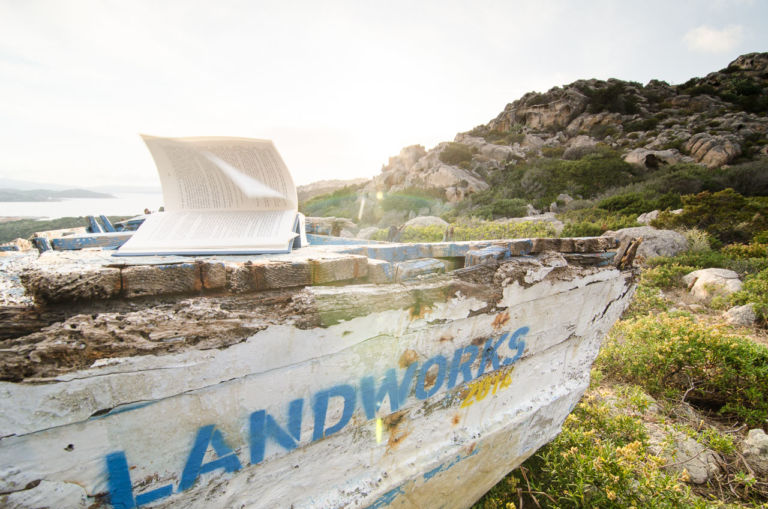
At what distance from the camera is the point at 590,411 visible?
2.46m

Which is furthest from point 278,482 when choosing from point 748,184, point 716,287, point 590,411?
point 748,184

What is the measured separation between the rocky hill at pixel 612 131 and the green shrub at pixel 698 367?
47.0 ft

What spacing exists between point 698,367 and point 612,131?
2675 cm

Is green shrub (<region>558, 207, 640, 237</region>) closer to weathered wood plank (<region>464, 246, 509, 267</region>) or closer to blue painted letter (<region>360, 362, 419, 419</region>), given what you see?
weathered wood plank (<region>464, 246, 509, 267</region>)

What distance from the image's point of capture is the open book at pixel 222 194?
1.16m

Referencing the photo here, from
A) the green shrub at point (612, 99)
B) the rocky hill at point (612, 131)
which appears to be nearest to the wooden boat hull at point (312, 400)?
the rocky hill at point (612, 131)

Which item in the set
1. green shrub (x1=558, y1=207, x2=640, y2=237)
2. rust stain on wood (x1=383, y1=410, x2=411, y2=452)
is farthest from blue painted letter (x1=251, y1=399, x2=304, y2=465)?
green shrub (x1=558, y1=207, x2=640, y2=237)

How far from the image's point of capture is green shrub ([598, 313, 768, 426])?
256 cm

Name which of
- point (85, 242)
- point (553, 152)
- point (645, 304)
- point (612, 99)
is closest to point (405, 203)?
point (553, 152)

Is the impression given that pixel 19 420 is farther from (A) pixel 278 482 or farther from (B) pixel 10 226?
(B) pixel 10 226

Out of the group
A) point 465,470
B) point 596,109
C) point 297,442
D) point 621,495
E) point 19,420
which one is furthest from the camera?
point 596,109

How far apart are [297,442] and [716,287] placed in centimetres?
674

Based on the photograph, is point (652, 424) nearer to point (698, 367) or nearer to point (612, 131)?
point (698, 367)

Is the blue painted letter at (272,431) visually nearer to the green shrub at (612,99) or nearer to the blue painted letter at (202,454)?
the blue painted letter at (202,454)
